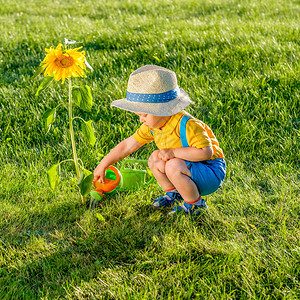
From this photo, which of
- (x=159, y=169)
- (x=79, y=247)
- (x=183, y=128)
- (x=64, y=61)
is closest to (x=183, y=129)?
(x=183, y=128)

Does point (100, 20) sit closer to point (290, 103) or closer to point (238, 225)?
point (290, 103)

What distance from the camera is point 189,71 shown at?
182 inches

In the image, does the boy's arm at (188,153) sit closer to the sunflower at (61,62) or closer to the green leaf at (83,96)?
the green leaf at (83,96)

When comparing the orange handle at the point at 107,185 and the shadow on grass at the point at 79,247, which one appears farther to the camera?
the orange handle at the point at 107,185

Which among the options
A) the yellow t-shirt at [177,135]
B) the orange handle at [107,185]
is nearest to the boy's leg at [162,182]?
the yellow t-shirt at [177,135]

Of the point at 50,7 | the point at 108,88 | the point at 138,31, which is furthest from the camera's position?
the point at 50,7

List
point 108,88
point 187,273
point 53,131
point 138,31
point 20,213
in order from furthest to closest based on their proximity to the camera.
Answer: point 138,31
point 108,88
point 53,131
point 20,213
point 187,273

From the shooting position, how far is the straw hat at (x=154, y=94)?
2.38 m

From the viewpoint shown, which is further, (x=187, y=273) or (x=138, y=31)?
(x=138, y=31)

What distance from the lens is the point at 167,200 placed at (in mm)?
2951

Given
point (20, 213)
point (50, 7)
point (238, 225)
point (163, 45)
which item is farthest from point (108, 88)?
point (50, 7)

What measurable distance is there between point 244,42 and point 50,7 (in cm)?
435

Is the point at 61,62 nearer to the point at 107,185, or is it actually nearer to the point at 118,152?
the point at 118,152

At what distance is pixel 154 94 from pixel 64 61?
1.83 feet
